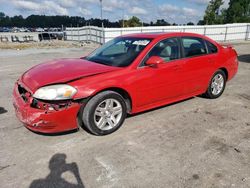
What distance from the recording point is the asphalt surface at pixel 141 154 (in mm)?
2752

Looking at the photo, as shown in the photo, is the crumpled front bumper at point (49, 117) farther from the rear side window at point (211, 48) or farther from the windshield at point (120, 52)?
the rear side window at point (211, 48)

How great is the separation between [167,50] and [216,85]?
1.78 m

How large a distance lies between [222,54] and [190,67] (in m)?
1.24

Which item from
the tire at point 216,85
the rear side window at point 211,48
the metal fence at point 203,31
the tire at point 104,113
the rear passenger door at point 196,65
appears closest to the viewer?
the tire at point 104,113

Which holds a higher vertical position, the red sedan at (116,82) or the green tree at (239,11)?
the green tree at (239,11)

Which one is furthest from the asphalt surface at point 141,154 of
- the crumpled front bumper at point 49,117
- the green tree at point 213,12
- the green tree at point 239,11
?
the green tree at point 239,11

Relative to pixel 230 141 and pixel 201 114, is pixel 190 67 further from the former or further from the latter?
pixel 230 141

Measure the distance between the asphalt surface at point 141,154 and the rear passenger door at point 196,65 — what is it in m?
0.62

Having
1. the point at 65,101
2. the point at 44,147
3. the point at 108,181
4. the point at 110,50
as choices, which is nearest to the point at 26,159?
the point at 44,147

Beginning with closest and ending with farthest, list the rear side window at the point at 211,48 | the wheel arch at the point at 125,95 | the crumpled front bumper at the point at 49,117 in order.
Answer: the crumpled front bumper at the point at 49,117
the wheel arch at the point at 125,95
the rear side window at the point at 211,48

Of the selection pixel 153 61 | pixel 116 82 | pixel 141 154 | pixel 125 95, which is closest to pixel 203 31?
pixel 153 61

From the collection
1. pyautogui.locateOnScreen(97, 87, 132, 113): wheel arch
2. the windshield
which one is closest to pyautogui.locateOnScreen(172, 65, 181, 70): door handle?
the windshield

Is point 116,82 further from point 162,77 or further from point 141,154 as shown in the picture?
point 141,154

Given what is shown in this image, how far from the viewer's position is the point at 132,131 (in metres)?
3.93
